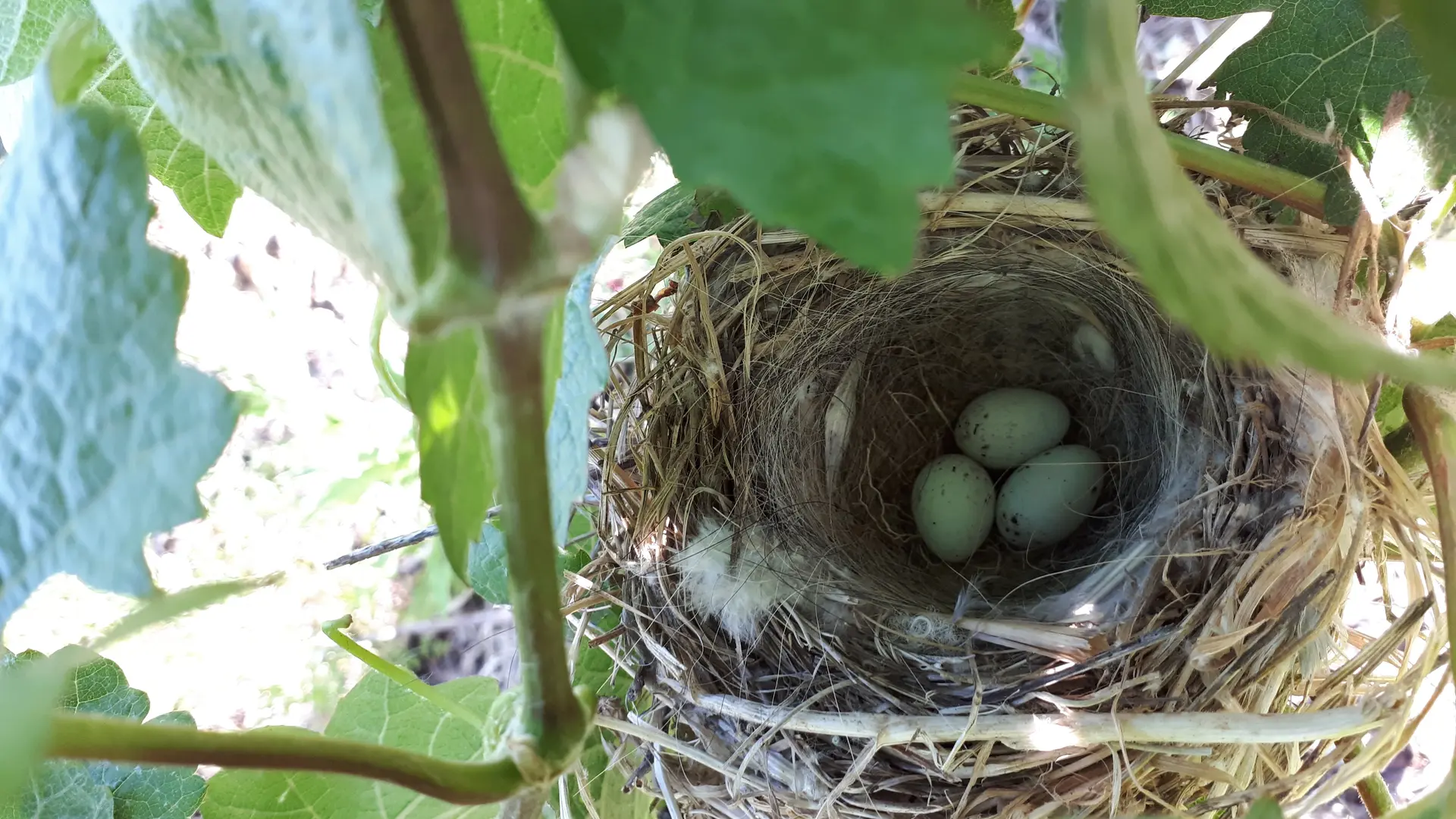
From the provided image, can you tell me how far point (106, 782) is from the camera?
651mm

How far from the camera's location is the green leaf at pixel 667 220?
0.82 meters

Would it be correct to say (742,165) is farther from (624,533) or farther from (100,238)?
(624,533)

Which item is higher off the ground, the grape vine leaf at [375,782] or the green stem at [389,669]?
the green stem at [389,669]

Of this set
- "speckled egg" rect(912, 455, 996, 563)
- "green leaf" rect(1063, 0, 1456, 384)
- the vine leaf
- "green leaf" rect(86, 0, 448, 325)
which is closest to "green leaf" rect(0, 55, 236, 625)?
"green leaf" rect(86, 0, 448, 325)

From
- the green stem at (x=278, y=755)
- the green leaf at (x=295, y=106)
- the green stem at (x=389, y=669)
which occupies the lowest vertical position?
the green stem at (x=389, y=669)

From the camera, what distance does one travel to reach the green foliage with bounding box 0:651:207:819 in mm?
599

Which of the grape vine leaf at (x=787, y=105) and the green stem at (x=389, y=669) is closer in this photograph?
the grape vine leaf at (x=787, y=105)

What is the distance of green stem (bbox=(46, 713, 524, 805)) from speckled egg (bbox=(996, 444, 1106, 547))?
0.99 metres

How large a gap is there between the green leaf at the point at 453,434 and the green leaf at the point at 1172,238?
218 millimetres

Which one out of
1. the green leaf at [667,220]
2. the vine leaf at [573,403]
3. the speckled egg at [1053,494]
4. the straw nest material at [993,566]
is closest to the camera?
the vine leaf at [573,403]

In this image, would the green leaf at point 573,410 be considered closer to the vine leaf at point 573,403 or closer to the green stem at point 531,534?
the vine leaf at point 573,403

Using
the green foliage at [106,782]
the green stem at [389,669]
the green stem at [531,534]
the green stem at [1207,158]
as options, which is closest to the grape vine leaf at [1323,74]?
the green stem at [1207,158]

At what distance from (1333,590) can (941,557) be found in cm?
57

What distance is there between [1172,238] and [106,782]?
2.58 feet
